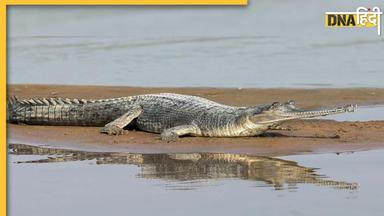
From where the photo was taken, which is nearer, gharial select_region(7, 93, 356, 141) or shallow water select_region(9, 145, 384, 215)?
shallow water select_region(9, 145, 384, 215)

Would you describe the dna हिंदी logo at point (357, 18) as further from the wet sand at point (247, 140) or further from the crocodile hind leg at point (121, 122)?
the crocodile hind leg at point (121, 122)

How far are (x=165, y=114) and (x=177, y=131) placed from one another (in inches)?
28.7

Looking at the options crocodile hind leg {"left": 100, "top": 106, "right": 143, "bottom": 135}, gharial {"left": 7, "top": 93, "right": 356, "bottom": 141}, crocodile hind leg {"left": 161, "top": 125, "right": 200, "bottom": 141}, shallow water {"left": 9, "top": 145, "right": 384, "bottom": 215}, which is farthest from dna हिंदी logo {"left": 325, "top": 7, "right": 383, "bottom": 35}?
shallow water {"left": 9, "top": 145, "right": 384, "bottom": 215}

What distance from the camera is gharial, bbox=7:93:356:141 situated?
35.8ft

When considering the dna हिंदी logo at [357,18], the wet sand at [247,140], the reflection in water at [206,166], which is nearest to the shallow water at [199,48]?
the dna हिंदी logo at [357,18]

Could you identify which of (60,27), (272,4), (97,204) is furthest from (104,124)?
(272,4)

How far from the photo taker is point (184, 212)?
7.16 metres

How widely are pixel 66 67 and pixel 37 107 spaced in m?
6.74

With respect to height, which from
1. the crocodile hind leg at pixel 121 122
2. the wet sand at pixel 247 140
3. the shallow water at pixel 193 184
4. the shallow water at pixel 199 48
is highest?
the shallow water at pixel 199 48

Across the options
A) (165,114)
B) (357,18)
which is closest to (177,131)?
(165,114)

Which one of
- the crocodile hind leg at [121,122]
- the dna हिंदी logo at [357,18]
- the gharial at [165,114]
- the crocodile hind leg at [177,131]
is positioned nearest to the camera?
the gharial at [165,114]

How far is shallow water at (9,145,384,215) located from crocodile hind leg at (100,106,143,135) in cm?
129

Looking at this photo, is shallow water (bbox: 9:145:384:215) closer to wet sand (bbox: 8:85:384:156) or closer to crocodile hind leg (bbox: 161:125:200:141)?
wet sand (bbox: 8:85:384:156)

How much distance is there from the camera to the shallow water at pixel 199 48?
17.2 meters
